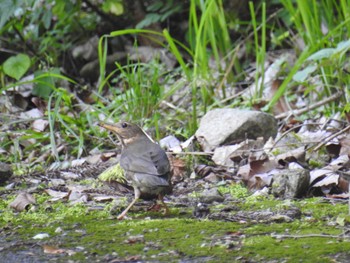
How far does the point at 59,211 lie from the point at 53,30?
4.60 metres

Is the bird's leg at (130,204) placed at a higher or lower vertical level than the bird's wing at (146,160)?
lower

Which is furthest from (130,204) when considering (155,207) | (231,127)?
(231,127)

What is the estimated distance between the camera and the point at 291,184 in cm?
404

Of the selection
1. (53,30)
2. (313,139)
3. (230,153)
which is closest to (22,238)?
(230,153)

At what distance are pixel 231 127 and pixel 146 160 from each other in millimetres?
1512

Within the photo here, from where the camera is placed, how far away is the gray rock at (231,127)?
5.34 meters

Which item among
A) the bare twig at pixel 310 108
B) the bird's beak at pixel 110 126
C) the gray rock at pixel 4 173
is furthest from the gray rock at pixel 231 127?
the gray rock at pixel 4 173

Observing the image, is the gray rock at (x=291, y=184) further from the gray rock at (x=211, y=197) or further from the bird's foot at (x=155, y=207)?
the bird's foot at (x=155, y=207)

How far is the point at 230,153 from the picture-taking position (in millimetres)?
5039

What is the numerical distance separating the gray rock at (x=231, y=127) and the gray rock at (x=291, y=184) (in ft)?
3.88

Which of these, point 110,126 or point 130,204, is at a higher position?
point 110,126

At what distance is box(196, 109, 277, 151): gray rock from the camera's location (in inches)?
210

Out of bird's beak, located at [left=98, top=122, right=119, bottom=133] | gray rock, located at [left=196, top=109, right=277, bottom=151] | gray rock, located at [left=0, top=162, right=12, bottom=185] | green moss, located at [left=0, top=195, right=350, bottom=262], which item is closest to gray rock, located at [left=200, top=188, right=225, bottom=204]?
green moss, located at [left=0, top=195, right=350, bottom=262]

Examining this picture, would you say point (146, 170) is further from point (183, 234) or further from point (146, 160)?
point (183, 234)
